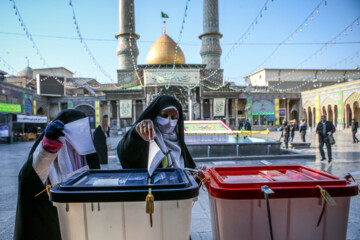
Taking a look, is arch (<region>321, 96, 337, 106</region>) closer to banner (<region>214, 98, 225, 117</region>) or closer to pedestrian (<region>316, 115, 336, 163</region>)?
banner (<region>214, 98, 225, 117</region>)

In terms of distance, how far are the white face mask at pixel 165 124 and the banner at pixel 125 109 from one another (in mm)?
21918

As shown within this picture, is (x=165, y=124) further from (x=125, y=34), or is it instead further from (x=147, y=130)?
(x=125, y=34)

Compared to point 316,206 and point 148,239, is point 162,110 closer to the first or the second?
point 148,239

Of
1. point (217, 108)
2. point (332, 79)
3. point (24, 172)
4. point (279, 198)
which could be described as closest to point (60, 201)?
point (24, 172)

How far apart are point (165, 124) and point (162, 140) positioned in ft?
0.45

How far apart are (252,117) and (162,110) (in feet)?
87.9

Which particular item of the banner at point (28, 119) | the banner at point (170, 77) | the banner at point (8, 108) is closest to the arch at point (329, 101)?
the banner at point (170, 77)

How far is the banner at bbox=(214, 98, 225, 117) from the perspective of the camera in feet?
78.3

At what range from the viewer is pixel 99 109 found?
26.4 meters

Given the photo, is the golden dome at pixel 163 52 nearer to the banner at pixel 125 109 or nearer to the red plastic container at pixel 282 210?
the banner at pixel 125 109

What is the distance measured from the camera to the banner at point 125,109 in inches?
913

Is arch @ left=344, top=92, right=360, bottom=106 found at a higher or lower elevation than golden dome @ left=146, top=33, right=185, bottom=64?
lower

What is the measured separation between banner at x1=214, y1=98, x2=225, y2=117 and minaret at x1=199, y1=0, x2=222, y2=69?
438cm

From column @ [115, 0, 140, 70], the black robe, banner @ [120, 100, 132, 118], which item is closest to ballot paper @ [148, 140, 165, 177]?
the black robe
